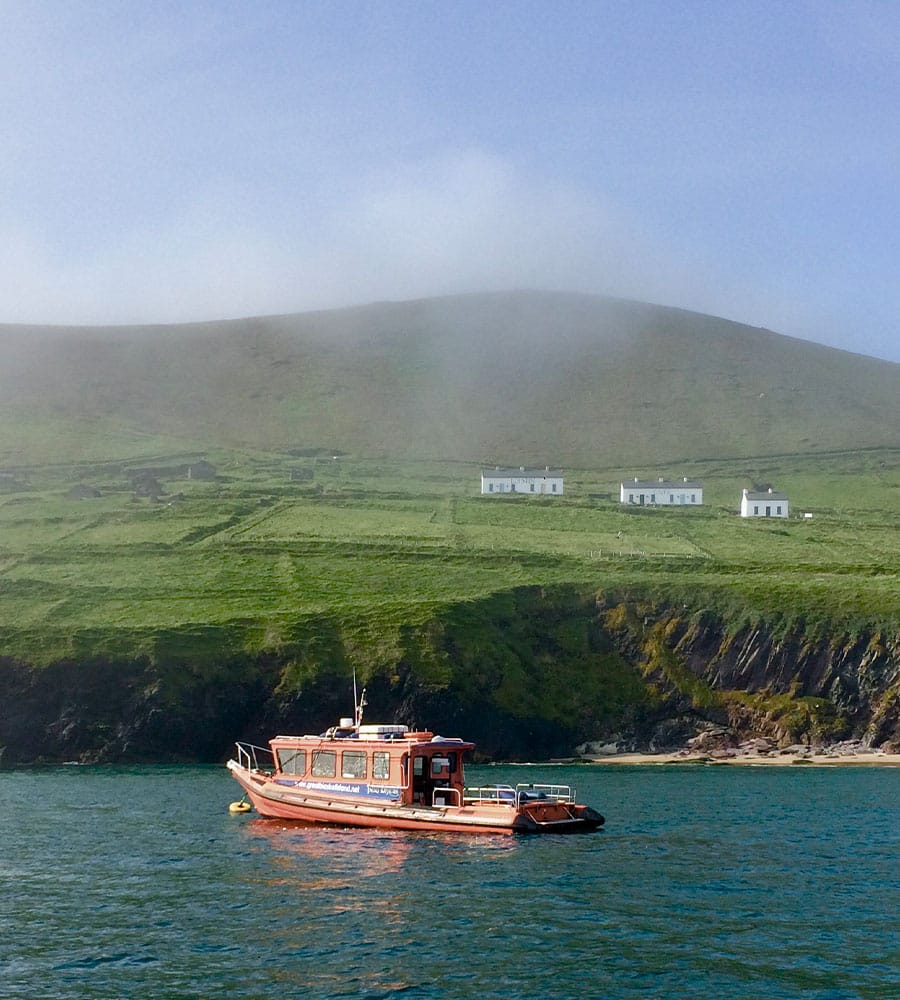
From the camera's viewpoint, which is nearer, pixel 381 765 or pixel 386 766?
pixel 386 766

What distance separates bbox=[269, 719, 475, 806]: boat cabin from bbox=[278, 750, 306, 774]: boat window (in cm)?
23

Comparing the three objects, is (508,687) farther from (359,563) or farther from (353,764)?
(353,764)

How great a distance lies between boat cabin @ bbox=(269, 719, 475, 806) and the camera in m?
69.6

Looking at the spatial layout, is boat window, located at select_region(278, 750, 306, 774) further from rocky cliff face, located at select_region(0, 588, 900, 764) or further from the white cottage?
the white cottage

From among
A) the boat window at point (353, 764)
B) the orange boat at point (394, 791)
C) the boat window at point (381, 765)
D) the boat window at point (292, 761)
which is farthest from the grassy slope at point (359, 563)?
the boat window at point (381, 765)

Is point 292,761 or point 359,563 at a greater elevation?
point 359,563

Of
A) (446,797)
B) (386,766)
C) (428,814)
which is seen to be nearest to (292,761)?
(386,766)

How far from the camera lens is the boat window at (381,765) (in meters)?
70.3

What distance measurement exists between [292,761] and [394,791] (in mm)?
8058

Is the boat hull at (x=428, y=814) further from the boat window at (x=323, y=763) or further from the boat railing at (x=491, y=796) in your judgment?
the boat window at (x=323, y=763)

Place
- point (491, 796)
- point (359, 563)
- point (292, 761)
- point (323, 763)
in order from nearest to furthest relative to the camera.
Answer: point (323, 763), point (292, 761), point (491, 796), point (359, 563)

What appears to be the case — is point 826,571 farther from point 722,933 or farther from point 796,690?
point 722,933

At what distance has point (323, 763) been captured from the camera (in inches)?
2879

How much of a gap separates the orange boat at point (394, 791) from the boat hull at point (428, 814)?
0.05 meters
